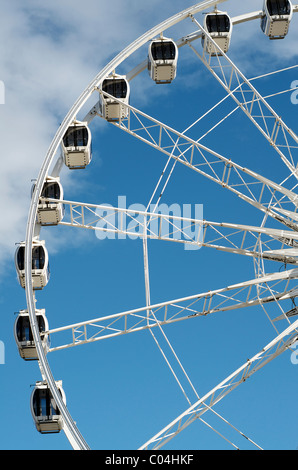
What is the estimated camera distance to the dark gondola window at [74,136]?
31.4 metres

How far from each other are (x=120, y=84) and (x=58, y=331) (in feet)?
29.2

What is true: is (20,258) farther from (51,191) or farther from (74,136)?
(74,136)

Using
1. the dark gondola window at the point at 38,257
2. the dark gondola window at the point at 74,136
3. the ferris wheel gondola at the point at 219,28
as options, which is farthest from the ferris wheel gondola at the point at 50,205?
the ferris wheel gondola at the point at 219,28

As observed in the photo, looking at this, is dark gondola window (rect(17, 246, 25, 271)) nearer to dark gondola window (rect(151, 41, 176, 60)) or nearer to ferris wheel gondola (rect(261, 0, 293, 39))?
dark gondola window (rect(151, 41, 176, 60))

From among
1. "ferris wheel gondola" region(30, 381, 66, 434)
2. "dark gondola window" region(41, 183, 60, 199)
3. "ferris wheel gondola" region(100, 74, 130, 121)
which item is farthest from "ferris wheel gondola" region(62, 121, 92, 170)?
"ferris wheel gondola" region(30, 381, 66, 434)

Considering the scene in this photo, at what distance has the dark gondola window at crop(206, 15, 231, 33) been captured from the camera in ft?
110

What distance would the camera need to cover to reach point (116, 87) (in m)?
32.2

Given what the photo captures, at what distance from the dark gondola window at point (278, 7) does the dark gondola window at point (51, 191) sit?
10457mm

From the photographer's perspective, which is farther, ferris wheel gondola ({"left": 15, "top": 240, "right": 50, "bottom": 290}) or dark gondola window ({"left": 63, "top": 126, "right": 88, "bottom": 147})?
dark gondola window ({"left": 63, "top": 126, "right": 88, "bottom": 147})

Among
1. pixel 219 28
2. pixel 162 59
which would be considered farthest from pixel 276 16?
pixel 162 59

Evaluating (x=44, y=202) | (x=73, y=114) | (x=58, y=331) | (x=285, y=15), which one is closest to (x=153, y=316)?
(x=58, y=331)

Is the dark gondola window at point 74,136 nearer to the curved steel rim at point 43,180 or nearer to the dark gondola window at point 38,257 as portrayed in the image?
the curved steel rim at point 43,180

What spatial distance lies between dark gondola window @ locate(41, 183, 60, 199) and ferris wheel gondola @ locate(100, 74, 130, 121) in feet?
10.3
